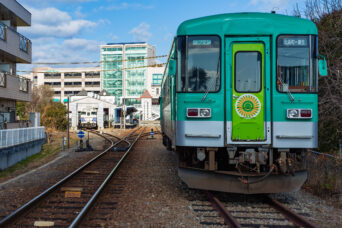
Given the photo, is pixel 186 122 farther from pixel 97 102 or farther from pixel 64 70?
pixel 64 70

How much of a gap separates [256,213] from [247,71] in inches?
102

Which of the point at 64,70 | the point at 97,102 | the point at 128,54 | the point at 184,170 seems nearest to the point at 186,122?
the point at 184,170

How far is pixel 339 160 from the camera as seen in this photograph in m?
9.13

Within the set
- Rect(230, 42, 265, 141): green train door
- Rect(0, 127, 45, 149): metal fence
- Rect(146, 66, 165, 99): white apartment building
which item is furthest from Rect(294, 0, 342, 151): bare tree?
Rect(146, 66, 165, 99): white apartment building

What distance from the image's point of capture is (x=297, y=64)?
6258 mm

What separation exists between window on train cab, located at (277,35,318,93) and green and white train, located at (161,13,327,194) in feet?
0.06

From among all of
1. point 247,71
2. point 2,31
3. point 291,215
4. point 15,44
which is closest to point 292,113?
point 247,71

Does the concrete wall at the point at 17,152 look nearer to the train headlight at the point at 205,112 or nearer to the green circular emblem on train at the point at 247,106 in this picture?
the train headlight at the point at 205,112

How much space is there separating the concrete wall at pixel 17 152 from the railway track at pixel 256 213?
27.3 ft

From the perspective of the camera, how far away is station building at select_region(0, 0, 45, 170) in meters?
14.8

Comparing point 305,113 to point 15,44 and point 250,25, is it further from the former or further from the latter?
point 15,44

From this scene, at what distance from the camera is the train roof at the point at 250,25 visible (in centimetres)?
632

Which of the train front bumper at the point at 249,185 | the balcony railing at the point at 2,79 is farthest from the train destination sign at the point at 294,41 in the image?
the balcony railing at the point at 2,79

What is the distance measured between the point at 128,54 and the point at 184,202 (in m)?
92.3
